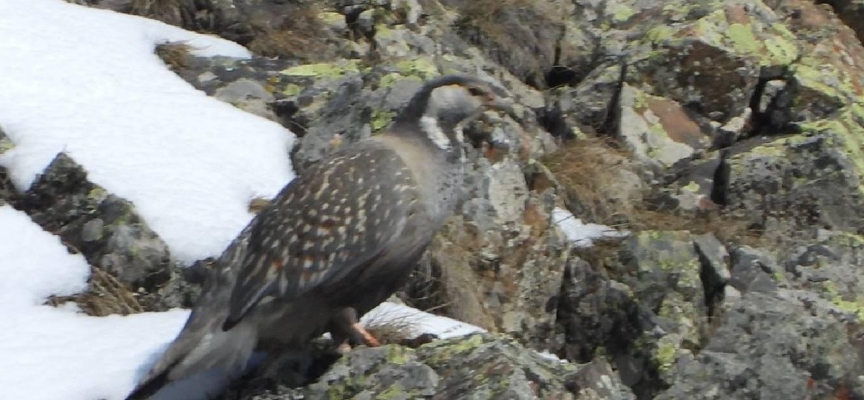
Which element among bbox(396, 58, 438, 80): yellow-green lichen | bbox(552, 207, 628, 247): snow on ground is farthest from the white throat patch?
bbox(552, 207, 628, 247): snow on ground

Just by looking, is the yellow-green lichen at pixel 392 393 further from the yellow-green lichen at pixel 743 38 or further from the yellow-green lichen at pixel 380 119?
the yellow-green lichen at pixel 743 38

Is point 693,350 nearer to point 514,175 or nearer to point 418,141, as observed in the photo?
point 514,175

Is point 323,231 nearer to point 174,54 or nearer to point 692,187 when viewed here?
point 174,54

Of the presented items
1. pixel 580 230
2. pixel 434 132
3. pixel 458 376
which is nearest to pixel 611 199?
pixel 580 230

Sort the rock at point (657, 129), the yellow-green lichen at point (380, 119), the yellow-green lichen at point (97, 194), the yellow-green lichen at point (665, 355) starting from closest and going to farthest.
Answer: the yellow-green lichen at point (97, 194), the yellow-green lichen at point (665, 355), the yellow-green lichen at point (380, 119), the rock at point (657, 129)

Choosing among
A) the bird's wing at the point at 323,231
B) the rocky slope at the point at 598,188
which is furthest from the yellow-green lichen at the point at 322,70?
the bird's wing at the point at 323,231

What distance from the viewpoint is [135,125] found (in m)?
8.98

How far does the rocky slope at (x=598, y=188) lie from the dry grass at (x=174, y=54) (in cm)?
3

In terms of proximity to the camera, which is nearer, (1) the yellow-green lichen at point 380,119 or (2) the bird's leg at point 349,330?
(2) the bird's leg at point 349,330

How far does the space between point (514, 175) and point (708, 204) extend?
109 inches

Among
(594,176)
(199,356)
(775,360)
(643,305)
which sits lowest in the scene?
(643,305)

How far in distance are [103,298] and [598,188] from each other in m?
5.17

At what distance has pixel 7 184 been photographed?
8.09m

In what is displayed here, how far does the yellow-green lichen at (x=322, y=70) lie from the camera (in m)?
10.4
